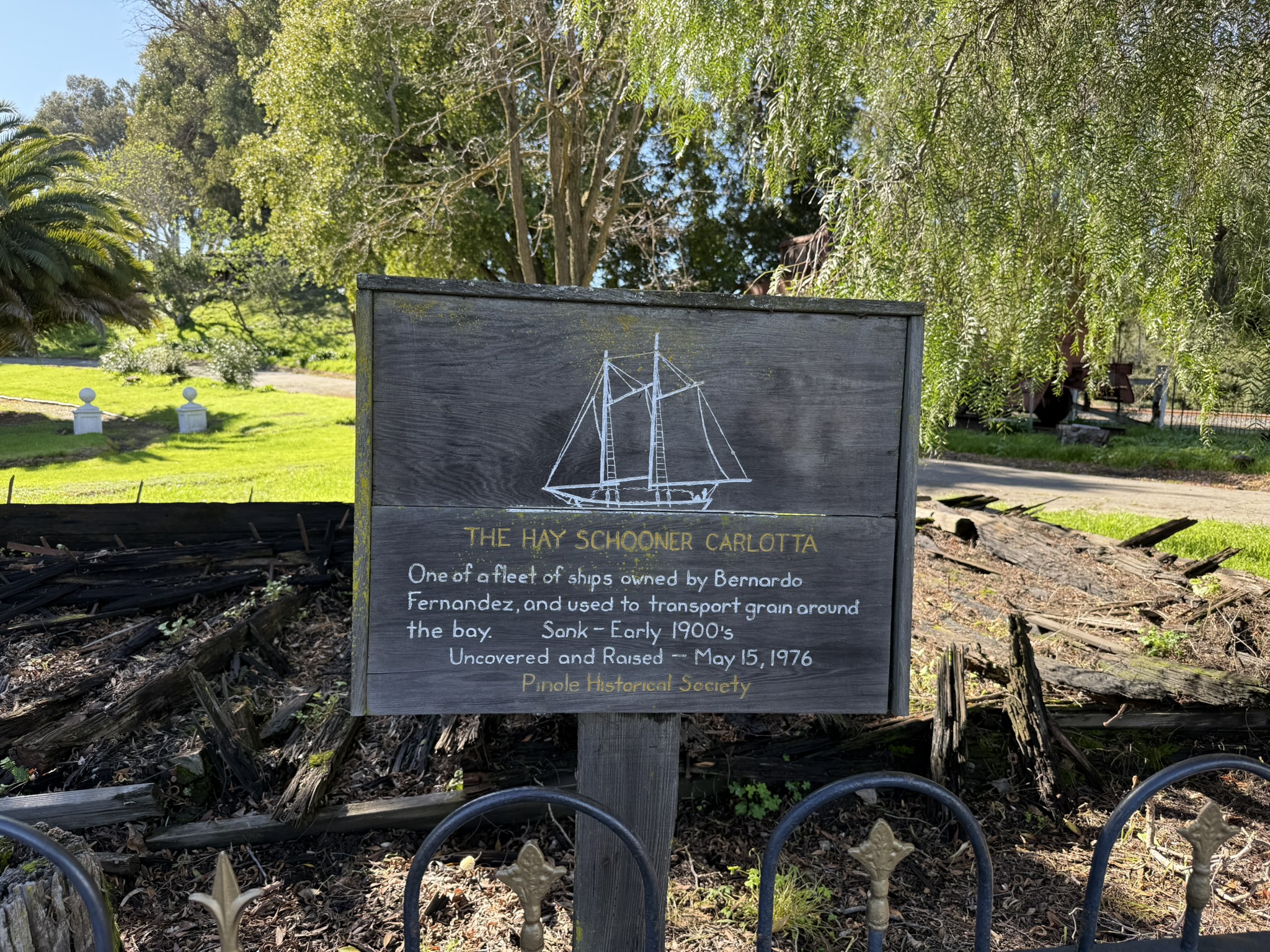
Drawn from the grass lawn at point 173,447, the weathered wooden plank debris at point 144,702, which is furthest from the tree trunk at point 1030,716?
the grass lawn at point 173,447

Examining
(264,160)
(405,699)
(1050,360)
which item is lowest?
(405,699)

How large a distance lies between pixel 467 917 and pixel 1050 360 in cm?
349

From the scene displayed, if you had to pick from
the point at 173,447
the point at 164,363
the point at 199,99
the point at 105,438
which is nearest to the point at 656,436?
the point at 173,447

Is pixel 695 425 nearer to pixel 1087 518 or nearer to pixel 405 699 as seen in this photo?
pixel 405 699

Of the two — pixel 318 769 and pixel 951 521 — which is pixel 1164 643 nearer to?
pixel 951 521

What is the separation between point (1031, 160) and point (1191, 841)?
3135 millimetres

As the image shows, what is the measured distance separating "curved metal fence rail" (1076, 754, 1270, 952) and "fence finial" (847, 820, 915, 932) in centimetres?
41

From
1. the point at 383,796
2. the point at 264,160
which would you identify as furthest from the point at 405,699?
the point at 264,160

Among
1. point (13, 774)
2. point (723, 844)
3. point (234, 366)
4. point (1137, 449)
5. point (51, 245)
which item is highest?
point (51, 245)

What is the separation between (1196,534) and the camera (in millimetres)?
8125

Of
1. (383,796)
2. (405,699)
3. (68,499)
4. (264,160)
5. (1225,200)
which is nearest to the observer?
(405,699)

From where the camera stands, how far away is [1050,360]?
400 centimetres

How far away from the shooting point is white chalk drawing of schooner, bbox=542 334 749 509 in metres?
1.93

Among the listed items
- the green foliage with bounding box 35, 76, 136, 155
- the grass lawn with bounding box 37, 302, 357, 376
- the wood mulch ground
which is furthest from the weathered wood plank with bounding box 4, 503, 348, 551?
the green foliage with bounding box 35, 76, 136, 155
